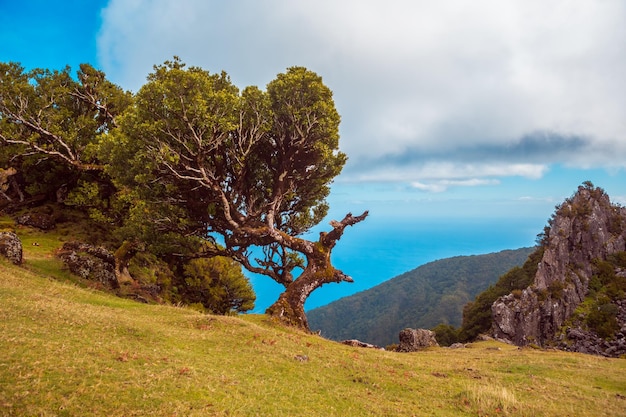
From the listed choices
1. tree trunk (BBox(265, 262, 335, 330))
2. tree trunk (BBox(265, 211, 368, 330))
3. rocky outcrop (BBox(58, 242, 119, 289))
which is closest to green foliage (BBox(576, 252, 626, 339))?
tree trunk (BBox(265, 211, 368, 330))

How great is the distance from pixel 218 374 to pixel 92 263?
2216 cm

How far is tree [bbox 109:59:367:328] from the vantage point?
2250 centimetres

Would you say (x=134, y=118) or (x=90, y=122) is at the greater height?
(x=90, y=122)

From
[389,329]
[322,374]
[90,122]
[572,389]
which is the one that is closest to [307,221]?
[322,374]

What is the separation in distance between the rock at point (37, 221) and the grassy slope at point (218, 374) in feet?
55.4

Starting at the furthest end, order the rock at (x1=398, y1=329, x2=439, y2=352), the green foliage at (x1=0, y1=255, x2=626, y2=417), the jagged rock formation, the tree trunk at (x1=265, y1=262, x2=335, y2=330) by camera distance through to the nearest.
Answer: the jagged rock formation → the rock at (x1=398, y1=329, x2=439, y2=352) → the tree trunk at (x1=265, y1=262, x2=335, y2=330) → the green foliage at (x1=0, y1=255, x2=626, y2=417)

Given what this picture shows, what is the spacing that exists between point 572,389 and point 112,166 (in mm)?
30006

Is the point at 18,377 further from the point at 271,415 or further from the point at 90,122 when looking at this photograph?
the point at 90,122

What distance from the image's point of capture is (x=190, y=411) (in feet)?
28.0

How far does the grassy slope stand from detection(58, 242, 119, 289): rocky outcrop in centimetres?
631

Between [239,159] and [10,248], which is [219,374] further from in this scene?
[10,248]

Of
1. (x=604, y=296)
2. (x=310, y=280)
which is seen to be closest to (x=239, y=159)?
(x=310, y=280)

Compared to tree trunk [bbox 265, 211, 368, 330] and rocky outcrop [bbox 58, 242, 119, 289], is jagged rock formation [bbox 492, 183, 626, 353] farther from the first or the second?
rocky outcrop [bbox 58, 242, 119, 289]

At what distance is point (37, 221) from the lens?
3541 cm
